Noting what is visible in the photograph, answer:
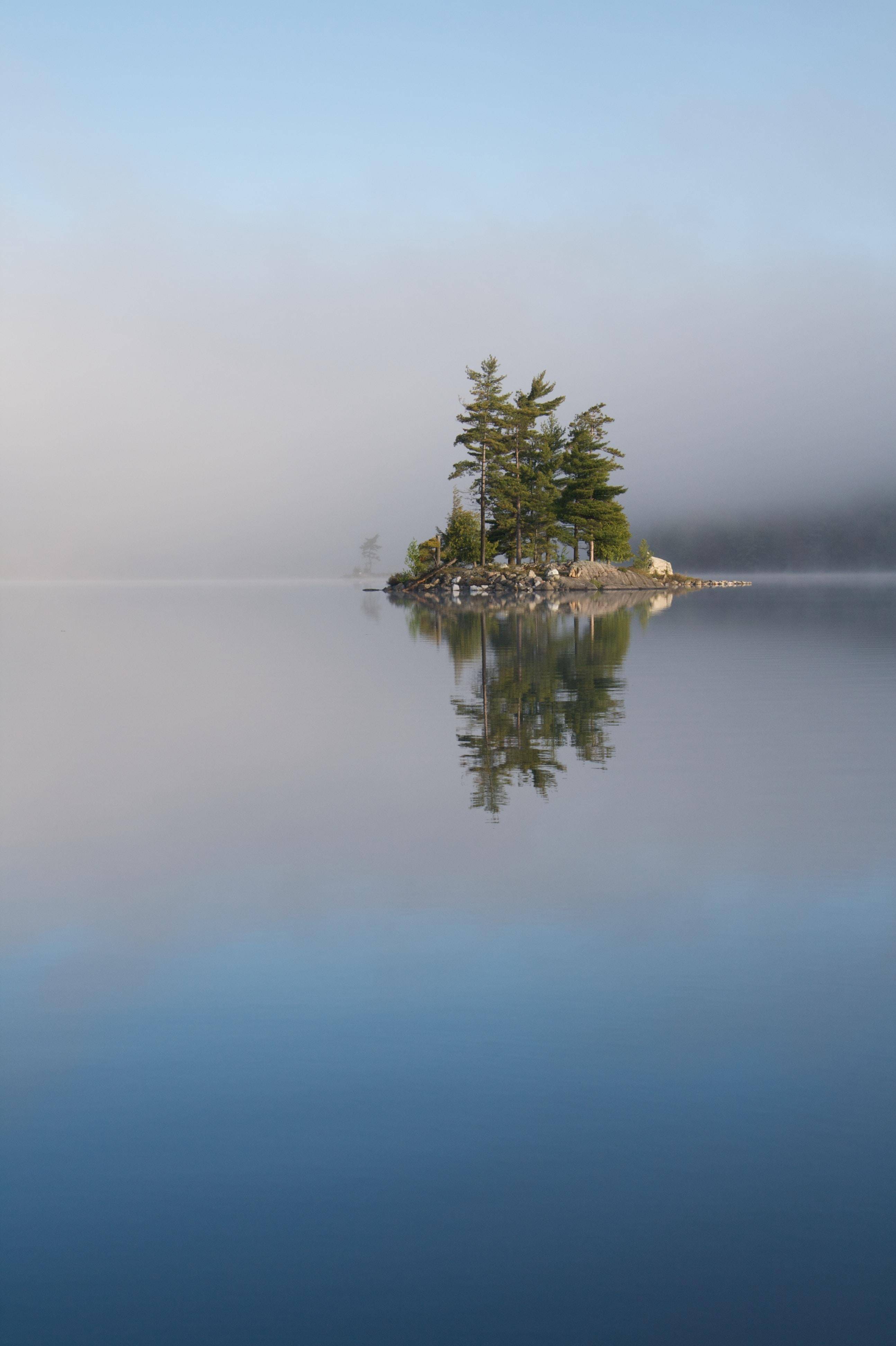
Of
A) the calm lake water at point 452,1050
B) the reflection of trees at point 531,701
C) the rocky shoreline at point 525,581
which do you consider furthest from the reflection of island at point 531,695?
the rocky shoreline at point 525,581

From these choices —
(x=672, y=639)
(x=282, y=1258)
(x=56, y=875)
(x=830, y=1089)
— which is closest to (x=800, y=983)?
(x=830, y=1089)

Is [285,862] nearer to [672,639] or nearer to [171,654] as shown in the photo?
[171,654]

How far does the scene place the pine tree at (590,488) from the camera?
83938 millimetres

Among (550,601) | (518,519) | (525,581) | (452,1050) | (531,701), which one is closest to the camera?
(452,1050)

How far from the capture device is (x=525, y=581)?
8138 centimetres

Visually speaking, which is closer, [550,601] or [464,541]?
[550,601]

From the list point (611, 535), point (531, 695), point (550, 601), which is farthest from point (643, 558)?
point (531, 695)

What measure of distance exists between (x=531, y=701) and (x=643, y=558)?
8817 centimetres

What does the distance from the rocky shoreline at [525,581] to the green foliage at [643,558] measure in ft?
21.1

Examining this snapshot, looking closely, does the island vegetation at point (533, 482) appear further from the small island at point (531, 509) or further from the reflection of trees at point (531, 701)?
the reflection of trees at point (531, 701)

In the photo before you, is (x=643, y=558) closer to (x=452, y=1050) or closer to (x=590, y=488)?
(x=590, y=488)

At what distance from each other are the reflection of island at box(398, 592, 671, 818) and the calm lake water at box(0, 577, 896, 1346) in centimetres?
23

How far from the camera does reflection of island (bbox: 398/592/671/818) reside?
11820 millimetres

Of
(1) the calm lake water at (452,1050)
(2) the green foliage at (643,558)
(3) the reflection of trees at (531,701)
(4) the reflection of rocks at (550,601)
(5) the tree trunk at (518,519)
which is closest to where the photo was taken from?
(1) the calm lake water at (452,1050)
